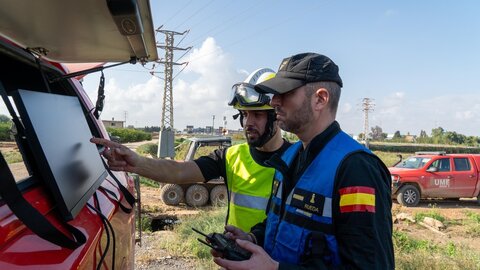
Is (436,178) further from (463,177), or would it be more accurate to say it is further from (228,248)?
(228,248)

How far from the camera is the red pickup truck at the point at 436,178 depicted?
13242mm

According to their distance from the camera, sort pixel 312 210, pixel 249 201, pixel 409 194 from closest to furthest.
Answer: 1. pixel 312 210
2. pixel 249 201
3. pixel 409 194

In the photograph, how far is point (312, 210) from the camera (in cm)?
150

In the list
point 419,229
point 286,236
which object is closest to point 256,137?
point 286,236

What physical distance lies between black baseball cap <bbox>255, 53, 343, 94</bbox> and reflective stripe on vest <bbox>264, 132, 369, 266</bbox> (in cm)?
26

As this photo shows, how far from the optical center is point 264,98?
9.07ft

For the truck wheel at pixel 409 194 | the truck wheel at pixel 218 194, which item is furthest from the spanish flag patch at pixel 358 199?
the truck wheel at pixel 409 194

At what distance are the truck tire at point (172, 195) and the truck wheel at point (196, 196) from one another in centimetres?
25

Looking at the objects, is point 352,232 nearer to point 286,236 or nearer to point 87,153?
point 286,236

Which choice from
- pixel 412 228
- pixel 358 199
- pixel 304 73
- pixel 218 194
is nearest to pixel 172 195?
pixel 218 194

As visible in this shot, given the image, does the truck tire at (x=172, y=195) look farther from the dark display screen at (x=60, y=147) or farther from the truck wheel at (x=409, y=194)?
the dark display screen at (x=60, y=147)

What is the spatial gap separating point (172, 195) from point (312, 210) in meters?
10.9

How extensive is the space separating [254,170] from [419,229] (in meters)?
8.95

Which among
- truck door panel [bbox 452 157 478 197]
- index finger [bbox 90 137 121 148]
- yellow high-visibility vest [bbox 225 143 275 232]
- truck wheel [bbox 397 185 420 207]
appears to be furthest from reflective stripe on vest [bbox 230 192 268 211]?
truck door panel [bbox 452 157 478 197]
